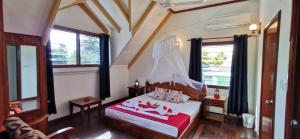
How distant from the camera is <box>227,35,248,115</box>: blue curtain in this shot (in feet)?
11.2

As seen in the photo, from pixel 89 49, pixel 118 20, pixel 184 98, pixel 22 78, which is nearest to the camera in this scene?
pixel 22 78

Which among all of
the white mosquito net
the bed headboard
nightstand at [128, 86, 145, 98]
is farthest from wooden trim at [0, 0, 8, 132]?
nightstand at [128, 86, 145, 98]

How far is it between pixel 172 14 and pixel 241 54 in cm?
213

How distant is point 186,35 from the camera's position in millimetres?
4227

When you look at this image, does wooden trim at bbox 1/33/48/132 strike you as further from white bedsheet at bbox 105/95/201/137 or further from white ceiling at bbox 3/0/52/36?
white bedsheet at bbox 105/95/201/137

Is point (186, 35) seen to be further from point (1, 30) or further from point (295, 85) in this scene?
point (1, 30)

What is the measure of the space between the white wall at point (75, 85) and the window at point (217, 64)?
274cm

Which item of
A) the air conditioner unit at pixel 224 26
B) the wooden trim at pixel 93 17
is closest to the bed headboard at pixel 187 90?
the air conditioner unit at pixel 224 26

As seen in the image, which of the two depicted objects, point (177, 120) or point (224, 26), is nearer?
point (177, 120)

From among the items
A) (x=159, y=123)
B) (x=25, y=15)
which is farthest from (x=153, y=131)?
(x=25, y=15)

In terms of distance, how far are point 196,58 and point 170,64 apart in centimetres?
70

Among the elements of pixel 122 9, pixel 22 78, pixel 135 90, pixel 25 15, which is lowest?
pixel 135 90

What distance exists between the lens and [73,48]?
12.3 ft

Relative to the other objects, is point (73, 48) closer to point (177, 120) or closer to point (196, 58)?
point (177, 120)
